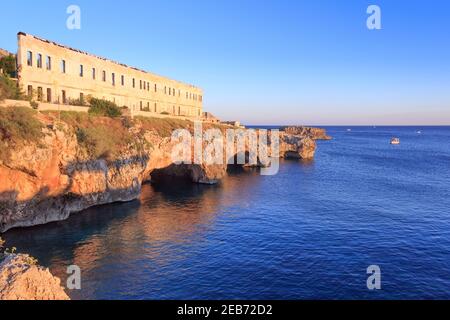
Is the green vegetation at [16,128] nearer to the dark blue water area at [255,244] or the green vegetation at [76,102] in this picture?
the dark blue water area at [255,244]

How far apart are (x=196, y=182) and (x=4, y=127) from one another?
116 feet

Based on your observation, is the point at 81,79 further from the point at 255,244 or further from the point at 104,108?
the point at 255,244

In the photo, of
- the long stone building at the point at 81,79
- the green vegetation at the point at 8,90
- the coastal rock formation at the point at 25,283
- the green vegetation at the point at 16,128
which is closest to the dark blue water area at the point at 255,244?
the green vegetation at the point at 16,128

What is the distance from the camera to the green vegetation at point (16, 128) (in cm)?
3281

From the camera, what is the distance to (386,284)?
24.6 metres

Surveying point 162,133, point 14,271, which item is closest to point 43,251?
point 14,271

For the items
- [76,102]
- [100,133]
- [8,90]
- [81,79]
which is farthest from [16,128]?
[81,79]

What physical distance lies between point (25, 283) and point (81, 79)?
50.5 metres

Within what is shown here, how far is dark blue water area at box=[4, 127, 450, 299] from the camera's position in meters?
23.8

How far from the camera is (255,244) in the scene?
32.1 meters

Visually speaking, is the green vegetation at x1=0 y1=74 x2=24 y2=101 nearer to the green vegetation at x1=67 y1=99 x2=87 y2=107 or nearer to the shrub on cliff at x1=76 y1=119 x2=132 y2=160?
the shrub on cliff at x1=76 y1=119 x2=132 y2=160

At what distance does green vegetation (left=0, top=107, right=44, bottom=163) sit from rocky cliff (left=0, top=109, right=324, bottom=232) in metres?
0.08

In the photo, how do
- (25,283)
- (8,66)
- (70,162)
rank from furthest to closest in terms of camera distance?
(8,66), (70,162), (25,283)

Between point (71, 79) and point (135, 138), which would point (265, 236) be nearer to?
point (135, 138)
